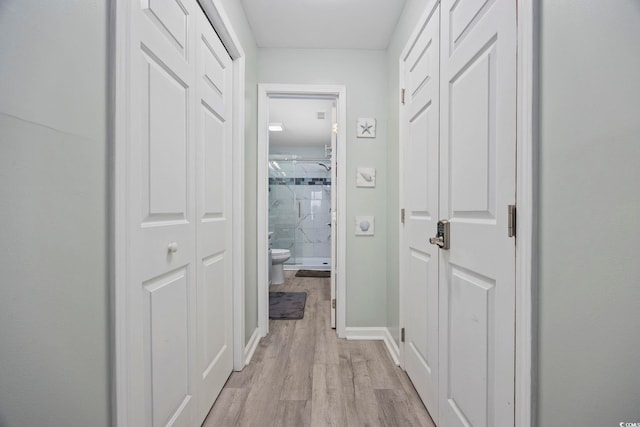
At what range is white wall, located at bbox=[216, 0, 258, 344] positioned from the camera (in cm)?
201

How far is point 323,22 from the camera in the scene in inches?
82.7

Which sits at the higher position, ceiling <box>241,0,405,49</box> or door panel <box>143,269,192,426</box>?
ceiling <box>241,0,405,49</box>

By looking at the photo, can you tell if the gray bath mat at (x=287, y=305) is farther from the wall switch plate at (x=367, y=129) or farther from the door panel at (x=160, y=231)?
the wall switch plate at (x=367, y=129)

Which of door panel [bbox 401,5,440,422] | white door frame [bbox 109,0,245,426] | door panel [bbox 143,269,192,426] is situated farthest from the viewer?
door panel [bbox 401,5,440,422]

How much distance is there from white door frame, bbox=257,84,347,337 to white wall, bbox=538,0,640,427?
1682 millimetres

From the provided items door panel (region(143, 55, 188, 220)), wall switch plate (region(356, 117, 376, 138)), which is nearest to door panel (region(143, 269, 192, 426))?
door panel (region(143, 55, 188, 220))

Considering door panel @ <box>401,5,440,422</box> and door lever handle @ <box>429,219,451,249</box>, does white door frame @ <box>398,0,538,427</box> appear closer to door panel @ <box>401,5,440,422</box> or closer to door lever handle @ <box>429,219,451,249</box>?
door lever handle @ <box>429,219,451,249</box>

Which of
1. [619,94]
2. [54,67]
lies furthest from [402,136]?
[54,67]

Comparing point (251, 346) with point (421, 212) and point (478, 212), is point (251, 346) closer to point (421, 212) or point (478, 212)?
point (421, 212)

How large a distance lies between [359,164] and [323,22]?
1.10 m

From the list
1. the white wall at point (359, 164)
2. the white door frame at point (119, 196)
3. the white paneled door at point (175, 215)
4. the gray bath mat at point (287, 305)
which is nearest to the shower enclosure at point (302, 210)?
the gray bath mat at point (287, 305)

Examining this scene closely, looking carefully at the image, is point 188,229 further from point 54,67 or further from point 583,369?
point 583,369

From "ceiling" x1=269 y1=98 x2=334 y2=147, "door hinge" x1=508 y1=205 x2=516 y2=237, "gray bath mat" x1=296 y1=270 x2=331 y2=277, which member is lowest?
"gray bath mat" x1=296 y1=270 x2=331 y2=277

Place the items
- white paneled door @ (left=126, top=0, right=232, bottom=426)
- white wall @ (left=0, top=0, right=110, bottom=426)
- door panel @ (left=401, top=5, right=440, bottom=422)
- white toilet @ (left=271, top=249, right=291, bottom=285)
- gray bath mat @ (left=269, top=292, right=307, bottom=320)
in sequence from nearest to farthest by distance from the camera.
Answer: white wall @ (left=0, top=0, right=110, bottom=426) < white paneled door @ (left=126, top=0, right=232, bottom=426) < door panel @ (left=401, top=5, right=440, bottom=422) < gray bath mat @ (left=269, top=292, right=307, bottom=320) < white toilet @ (left=271, top=249, right=291, bottom=285)
